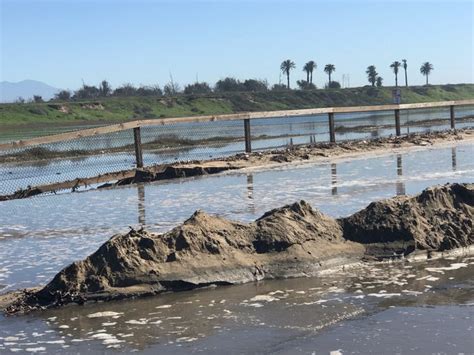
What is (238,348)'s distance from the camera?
5043 millimetres

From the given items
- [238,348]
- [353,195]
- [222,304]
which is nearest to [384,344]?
[238,348]

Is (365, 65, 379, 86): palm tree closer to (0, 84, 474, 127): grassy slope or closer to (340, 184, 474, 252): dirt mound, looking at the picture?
(0, 84, 474, 127): grassy slope

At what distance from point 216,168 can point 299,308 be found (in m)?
12.6

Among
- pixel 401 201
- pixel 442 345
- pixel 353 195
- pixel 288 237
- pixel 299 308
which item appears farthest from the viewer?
pixel 353 195

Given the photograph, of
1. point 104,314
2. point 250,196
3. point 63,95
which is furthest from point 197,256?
point 63,95

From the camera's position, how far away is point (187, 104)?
101188mm

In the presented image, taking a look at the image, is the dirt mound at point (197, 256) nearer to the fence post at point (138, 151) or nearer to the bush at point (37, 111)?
the fence post at point (138, 151)

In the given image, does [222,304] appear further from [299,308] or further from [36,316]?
[36,316]

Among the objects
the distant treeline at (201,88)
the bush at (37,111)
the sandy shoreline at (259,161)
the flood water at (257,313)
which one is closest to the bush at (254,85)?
the distant treeline at (201,88)

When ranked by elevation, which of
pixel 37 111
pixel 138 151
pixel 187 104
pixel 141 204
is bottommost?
pixel 141 204

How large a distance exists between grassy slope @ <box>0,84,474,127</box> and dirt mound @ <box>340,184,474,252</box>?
214 feet

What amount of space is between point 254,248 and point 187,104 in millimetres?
94740

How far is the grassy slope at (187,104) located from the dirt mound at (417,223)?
65133 millimetres

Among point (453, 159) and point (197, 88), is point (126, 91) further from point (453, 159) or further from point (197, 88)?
point (453, 159)
